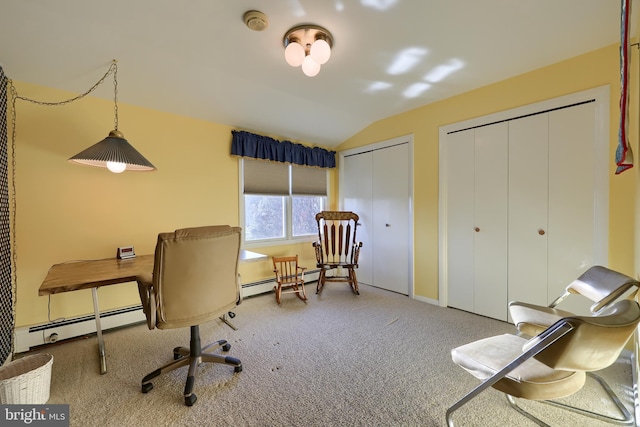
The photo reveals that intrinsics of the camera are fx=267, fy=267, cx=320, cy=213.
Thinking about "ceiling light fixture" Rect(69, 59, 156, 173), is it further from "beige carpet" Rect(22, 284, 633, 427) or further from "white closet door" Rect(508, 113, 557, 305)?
"white closet door" Rect(508, 113, 557, 305)

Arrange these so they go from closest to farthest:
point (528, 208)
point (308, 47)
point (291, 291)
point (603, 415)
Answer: point (603, 415) → point (308, 47) → point (528, 208) → point (291, 291)

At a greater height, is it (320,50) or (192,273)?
(320,50)

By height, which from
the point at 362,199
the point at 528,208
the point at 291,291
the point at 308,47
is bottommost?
the point at 291,291

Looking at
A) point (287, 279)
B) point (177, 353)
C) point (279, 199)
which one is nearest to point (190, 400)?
point (177, 353)

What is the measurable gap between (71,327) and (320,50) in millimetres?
3141

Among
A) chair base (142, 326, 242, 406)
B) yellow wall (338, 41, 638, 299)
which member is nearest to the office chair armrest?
chair base (142, 326, 242, 406)

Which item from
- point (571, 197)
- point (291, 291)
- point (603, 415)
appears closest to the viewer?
point (603, 415)

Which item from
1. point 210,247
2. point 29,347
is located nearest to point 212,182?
point 210,247

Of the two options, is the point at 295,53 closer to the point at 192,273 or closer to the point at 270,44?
the point at 270,44

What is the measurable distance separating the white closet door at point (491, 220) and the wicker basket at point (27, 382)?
3.60 meters

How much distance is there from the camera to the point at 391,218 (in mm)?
3715

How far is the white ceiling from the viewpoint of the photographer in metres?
1.72

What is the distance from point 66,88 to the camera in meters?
2.37

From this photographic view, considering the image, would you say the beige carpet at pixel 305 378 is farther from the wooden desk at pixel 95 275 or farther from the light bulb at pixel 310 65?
the light bulb at pixel 310 65
